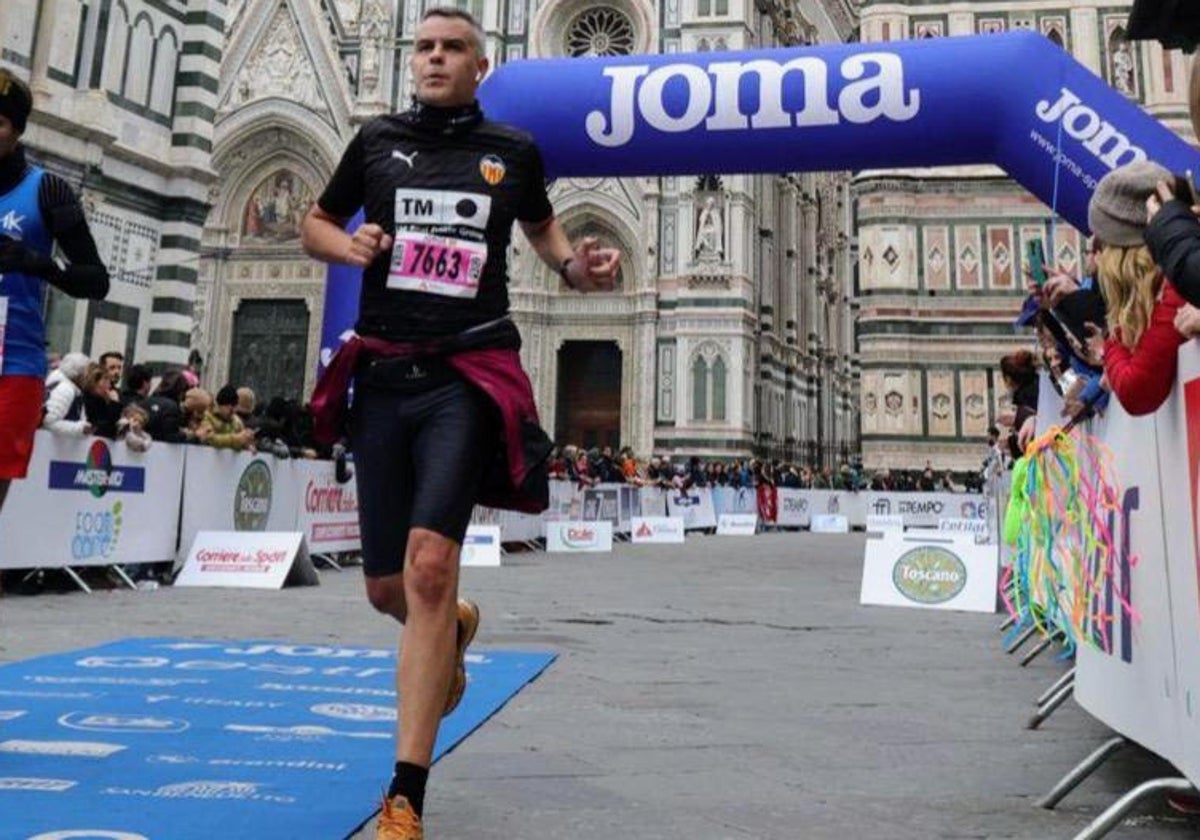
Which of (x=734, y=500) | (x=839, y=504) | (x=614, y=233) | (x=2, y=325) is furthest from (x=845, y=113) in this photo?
(x=614, y=233)

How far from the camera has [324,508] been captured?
10750mm

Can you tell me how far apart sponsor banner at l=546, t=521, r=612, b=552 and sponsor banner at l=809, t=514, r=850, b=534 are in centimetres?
1097

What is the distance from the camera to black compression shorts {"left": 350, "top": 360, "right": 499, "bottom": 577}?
2.28m

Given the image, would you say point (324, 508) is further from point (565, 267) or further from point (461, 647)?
point (565, 267)

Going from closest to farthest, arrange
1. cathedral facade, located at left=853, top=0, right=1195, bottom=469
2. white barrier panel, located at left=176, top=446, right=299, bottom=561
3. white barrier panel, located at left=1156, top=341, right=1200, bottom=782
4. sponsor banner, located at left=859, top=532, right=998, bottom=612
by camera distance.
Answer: white barrier panel, located at left=1156, top=341, right=1200, bottom=782, sponsor banner, located at left=859, top=532, right=998, bottom=612, white barrier panel, located at left=176, top=446, right=299, bottom=561, cathedral facade, located at left=853, top=0, right=1195, bottom=469

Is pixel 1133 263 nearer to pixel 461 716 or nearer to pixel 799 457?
pixel 461 716

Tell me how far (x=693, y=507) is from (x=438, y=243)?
20126mm

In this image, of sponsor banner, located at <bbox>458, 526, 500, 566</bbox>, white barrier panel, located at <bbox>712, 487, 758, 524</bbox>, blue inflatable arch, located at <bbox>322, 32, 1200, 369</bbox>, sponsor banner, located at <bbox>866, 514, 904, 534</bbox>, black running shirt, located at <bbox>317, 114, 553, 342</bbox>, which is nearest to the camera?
black running shirt, located at <bbox>317, 114, 553, 342</bbox>

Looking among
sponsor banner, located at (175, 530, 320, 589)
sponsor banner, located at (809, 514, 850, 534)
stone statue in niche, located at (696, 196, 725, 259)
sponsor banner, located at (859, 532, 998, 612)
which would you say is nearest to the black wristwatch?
sponsor banner, located at (859, 532, 998, 612)

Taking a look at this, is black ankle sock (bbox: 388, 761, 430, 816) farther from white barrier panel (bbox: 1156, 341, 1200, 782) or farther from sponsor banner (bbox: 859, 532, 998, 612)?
sponsor banner (bbox: 859, 532, 998, 612)

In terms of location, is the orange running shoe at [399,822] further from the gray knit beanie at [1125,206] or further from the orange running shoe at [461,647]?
the gray knit beanie at [1125,206]

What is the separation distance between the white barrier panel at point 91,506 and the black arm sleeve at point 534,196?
5.45m

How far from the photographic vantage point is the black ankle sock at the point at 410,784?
2.02m

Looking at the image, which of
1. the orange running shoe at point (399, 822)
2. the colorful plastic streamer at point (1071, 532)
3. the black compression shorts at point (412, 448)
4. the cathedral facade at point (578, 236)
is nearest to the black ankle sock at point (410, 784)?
the orange running shoe at point (399, 822)
